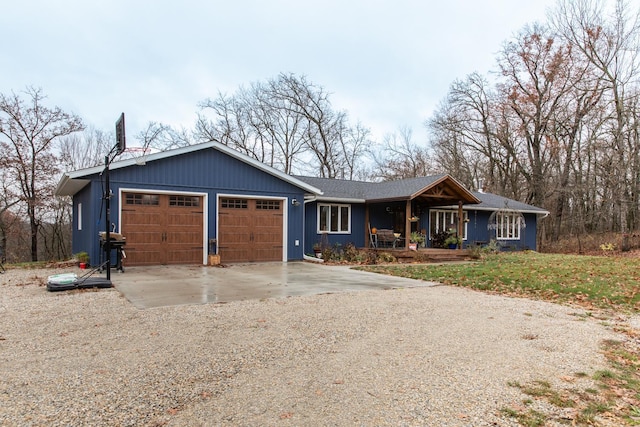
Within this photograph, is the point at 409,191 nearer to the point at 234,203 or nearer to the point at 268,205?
the point at 268,205

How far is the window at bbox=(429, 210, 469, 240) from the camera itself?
62.6 ft

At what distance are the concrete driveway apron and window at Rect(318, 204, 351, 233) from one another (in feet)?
12.8

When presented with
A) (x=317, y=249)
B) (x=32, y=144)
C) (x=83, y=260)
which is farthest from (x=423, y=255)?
(x=32, y=144)

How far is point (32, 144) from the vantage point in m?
20.0

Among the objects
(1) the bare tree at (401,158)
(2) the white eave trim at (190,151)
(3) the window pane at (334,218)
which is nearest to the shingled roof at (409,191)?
(3) the window pane at (334,218)

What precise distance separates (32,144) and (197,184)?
1314 centimetres

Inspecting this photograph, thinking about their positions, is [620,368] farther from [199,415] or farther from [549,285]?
[549,285]

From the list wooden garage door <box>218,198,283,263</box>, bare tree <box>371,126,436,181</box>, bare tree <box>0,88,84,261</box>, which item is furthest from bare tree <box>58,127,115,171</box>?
bare tree <box>371,126,436,181</box>

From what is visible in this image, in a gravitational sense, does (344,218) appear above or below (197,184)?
below

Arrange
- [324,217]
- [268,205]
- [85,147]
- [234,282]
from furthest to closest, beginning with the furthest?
[85,147]
[324,217]
[268,205]
[234,282]

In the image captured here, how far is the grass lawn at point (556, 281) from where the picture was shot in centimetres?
762

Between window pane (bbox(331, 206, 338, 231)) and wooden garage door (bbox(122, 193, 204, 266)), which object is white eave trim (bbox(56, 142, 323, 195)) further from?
window pane (bbox(331, 206, 338, 231))

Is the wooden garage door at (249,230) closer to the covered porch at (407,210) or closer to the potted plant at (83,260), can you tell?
the potted plant at (83,260)

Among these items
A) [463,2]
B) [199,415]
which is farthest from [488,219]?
[199,415]
